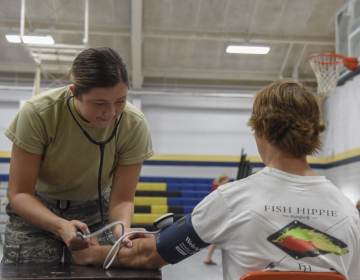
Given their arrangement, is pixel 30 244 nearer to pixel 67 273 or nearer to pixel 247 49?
pixel 67 273

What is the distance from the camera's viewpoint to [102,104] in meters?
1.30

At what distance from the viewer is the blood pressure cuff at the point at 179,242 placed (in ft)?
3.56

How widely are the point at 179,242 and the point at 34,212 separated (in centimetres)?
48

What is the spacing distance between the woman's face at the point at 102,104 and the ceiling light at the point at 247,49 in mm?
6890

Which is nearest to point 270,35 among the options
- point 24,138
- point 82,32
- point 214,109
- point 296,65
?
point 296,65

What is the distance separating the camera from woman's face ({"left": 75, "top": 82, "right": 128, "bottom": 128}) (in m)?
1.27

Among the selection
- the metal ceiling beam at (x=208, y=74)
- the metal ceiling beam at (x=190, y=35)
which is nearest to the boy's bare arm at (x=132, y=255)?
the metal ceiling beam at (x=190, y=35)

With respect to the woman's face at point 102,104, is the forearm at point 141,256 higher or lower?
lower

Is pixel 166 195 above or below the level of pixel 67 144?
below

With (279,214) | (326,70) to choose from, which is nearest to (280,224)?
(279,214)

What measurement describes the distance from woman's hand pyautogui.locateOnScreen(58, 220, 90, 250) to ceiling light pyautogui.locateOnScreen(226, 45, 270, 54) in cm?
711

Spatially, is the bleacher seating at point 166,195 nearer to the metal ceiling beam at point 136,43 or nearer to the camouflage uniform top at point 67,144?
the metal ceiling beam at point 136,43

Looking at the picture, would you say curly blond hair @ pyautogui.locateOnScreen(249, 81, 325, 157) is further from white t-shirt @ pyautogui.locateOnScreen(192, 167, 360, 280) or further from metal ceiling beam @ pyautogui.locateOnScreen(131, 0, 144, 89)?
metal ceiling beam @ pyautogui.locateOnScreen(131, 0, 144, 89)

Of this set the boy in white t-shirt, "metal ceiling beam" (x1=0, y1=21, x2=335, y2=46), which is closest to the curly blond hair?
the boy in white t-shirt
